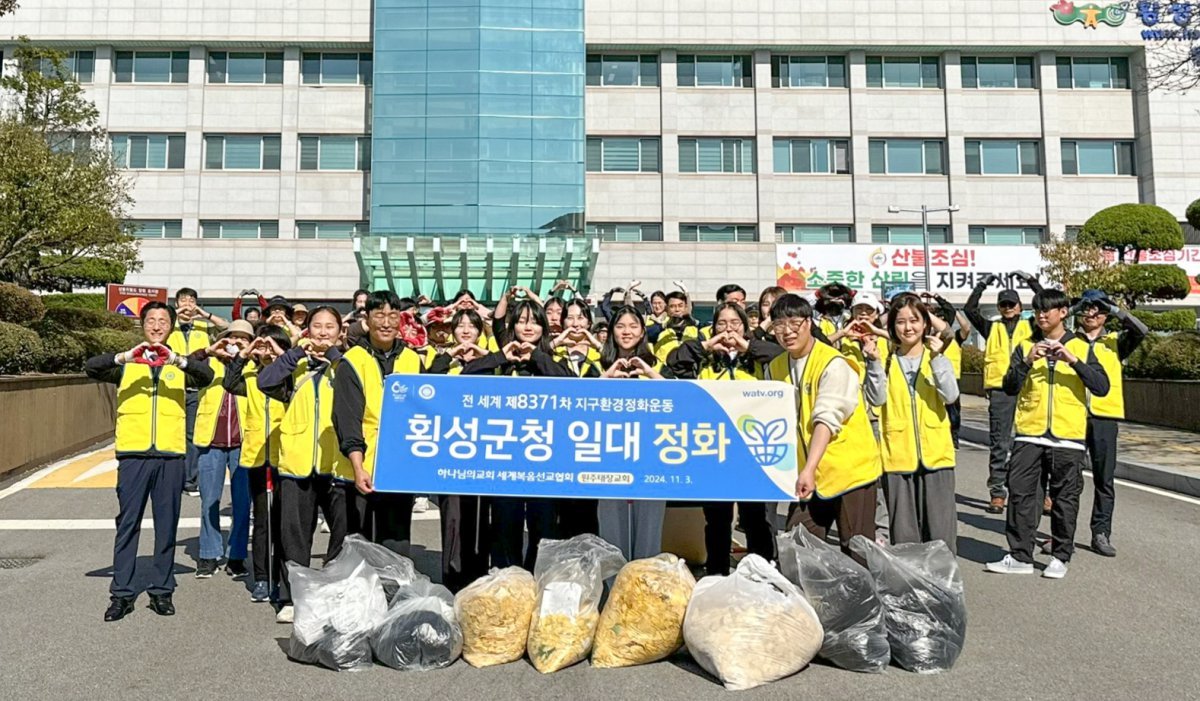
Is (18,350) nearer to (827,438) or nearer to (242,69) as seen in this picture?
(827,438)

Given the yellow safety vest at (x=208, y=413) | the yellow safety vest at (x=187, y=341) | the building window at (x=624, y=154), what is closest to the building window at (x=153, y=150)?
the building window at (x=624, y=154)

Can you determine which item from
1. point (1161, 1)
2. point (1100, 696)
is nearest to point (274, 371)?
point (1100, 696)

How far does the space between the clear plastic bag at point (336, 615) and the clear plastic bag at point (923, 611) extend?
2576mm

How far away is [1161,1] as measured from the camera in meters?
14.1

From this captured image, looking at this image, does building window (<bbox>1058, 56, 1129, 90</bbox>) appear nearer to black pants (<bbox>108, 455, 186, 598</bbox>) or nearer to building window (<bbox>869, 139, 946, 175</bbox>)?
building window (<bbox>869, 139, 946, 175</bbox>)

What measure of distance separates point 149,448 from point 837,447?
4.30 metres

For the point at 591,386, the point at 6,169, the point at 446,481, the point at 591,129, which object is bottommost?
the point at 446,481

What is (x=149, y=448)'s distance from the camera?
18.5 feet

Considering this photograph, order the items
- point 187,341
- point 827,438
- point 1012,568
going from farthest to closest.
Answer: point 187,341 < point 1012,568 < point 827,438

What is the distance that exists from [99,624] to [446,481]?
236 centimetres

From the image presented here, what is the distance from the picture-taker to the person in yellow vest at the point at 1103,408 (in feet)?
22.7

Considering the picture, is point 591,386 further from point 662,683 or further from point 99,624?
point 99,624

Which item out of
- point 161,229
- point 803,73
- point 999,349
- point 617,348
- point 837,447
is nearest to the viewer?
point 837,447

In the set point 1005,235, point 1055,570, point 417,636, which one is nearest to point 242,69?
point 1005,235
